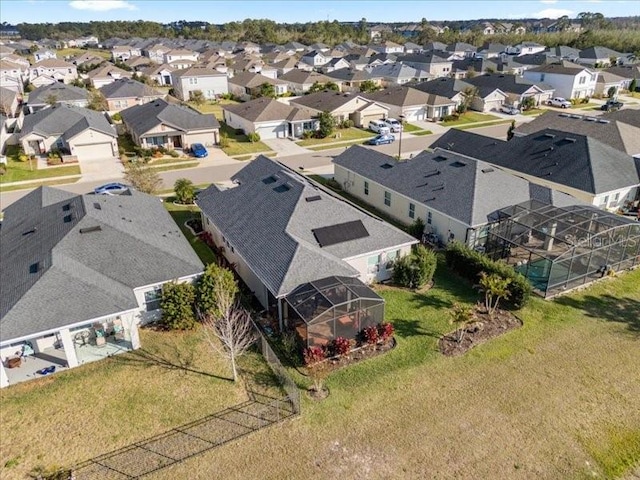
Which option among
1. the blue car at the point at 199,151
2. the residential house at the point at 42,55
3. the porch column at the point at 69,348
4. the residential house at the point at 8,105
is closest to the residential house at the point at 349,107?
the blue car at the point at 199,151

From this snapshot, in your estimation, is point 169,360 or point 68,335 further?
point 169,360

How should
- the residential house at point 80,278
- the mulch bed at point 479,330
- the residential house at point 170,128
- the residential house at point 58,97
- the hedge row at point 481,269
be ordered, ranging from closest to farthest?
the residential house at point 80,278, the mulch bed at point 479,330, the hedge row at point 481,269, the residential house at point 170,128, the residential house at point 58,97

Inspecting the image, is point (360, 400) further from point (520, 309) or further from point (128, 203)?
point (128, 203)

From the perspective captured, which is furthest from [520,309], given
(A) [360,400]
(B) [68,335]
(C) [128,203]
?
(C) [128,203]

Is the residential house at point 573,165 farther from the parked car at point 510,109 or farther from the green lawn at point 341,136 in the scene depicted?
the parked car at point 510,109

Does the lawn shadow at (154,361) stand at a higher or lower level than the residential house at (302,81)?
lower

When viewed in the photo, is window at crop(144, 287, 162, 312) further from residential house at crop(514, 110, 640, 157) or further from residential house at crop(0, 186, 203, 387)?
residential house at crop(514, 110, 640, 157)
